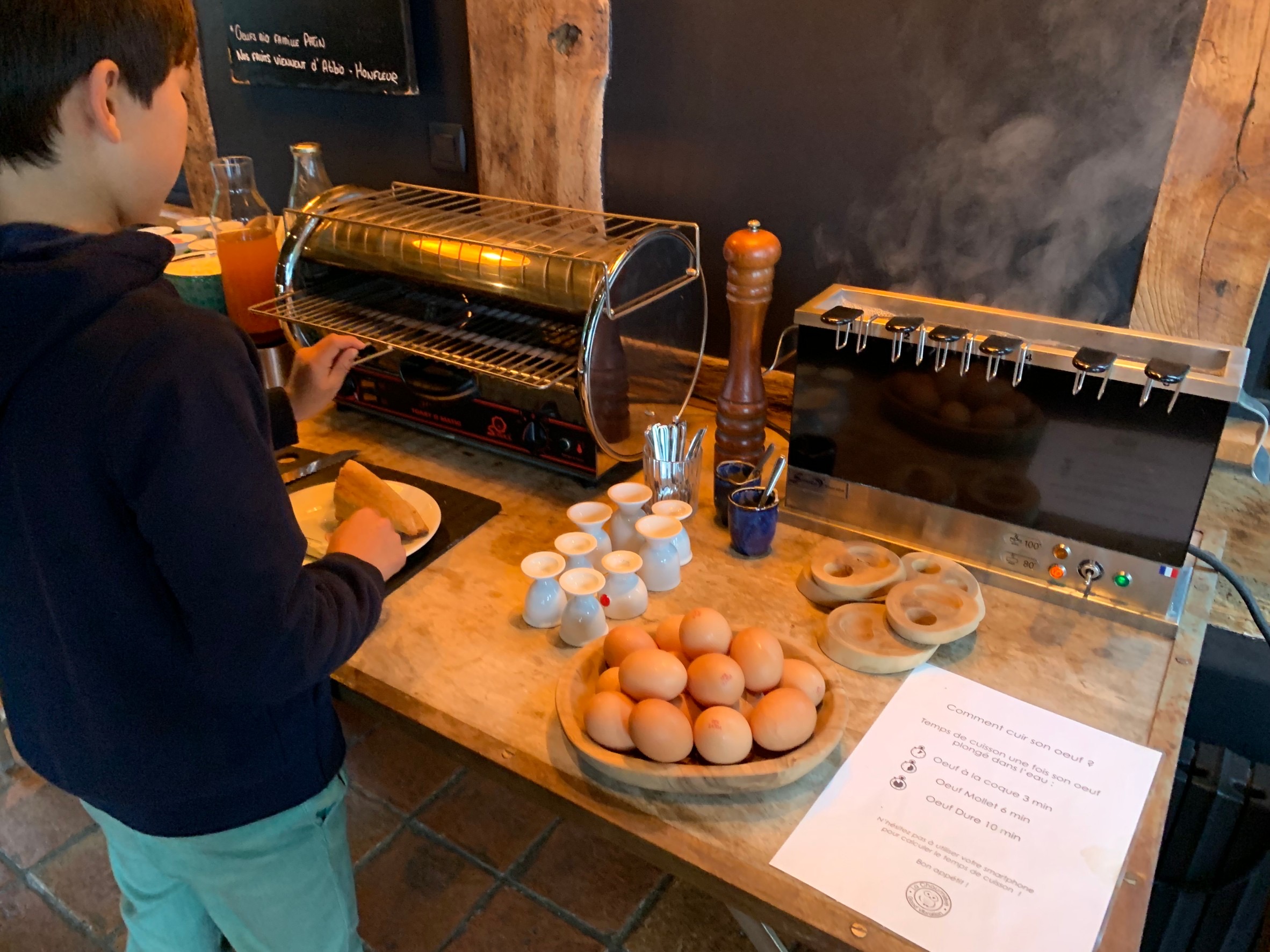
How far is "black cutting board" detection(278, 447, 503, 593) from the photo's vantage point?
108 cm

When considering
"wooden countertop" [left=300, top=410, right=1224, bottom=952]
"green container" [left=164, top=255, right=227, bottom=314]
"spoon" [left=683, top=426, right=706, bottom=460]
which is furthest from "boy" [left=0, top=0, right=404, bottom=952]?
"green container" [left=164, top=255, right=227, bottom=314]

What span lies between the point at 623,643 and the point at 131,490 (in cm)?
44

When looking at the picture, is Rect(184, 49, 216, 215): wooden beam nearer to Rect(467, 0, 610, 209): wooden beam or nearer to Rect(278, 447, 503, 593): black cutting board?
Rect(467, 0, 610, 209): wooden beam

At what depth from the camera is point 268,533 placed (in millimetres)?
679

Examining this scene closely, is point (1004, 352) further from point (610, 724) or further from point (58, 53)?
point (58, 53)

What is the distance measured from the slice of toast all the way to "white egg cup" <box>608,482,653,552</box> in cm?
25

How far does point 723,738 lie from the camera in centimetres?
73

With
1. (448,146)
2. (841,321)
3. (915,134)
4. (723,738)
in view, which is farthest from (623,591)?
(448,146)

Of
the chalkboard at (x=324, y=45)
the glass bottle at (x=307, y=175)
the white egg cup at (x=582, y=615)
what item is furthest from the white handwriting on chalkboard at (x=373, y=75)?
the white egg cup at (x=582, y=615)

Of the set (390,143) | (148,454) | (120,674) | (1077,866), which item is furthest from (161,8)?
(390,143)

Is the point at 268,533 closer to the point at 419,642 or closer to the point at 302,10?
the point at 419,642

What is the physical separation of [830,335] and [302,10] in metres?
1.24

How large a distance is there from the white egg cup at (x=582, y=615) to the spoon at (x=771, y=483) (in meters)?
0.25

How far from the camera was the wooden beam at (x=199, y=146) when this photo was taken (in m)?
1.91
